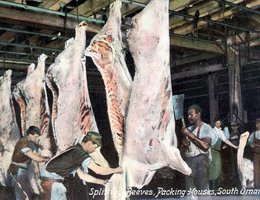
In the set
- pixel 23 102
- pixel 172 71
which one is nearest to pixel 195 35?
pixel 172 71

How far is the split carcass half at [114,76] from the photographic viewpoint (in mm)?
2824

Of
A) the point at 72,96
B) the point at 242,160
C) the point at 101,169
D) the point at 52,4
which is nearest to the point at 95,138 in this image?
the point at 101,169

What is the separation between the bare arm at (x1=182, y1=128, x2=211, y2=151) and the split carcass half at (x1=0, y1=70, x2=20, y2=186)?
63.8 inches

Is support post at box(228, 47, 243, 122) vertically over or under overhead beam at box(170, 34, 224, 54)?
under

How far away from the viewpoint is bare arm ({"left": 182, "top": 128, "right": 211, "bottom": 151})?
2.60 meters

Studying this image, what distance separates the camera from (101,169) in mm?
2941

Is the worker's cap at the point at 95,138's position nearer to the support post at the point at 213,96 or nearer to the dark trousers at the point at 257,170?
the support post at the point at 213,96

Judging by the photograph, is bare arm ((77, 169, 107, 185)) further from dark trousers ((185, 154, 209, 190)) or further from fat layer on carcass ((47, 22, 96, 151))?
dark trousers ((185, 154, 209, 190))

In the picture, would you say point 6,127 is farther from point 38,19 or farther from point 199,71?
point 199,71

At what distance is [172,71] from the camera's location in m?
2.68

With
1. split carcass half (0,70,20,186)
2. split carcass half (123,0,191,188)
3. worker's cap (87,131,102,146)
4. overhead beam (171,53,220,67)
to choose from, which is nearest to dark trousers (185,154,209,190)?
split carcass half (123,0,191,188)

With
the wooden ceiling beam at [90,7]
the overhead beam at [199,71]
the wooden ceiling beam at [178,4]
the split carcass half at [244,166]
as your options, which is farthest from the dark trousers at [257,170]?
the wooden ceiling beam at [90,7]

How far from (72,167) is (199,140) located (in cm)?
88

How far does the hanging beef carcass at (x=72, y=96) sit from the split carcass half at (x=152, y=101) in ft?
1.67
